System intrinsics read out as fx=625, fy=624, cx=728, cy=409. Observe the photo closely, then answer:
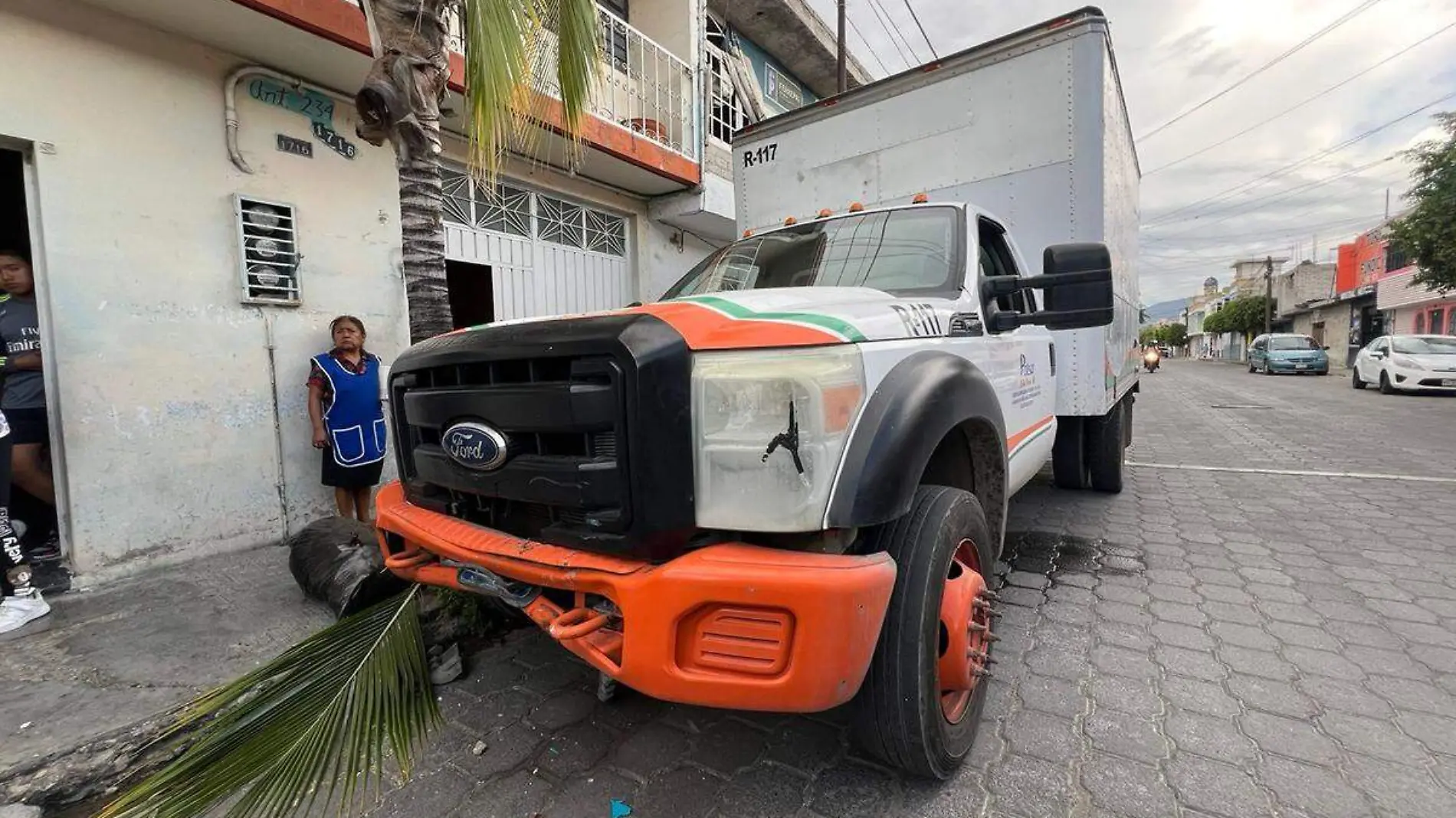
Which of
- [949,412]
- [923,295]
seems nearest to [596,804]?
[949,412]

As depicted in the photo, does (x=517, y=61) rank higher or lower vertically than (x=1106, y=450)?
higher

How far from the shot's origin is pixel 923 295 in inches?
93.0

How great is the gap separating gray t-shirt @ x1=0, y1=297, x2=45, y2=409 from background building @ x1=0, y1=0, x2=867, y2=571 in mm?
167

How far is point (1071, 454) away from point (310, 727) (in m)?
5.08

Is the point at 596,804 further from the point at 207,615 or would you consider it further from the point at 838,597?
the point at 207,615

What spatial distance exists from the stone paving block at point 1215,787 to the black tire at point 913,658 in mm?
657

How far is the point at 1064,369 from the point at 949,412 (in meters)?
2.58

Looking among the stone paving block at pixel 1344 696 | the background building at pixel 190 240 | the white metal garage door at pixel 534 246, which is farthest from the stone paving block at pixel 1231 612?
the background building at pixel 190 240

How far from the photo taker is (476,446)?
5.73ft

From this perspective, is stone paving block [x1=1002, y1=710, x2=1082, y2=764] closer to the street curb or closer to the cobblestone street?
the cobblestone street

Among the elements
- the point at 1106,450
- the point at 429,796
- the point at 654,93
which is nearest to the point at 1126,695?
the point at 429,796

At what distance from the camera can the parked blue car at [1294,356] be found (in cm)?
2248

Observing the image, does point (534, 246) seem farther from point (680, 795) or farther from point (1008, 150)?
point (680, 795)

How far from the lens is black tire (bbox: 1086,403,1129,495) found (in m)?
4.93
